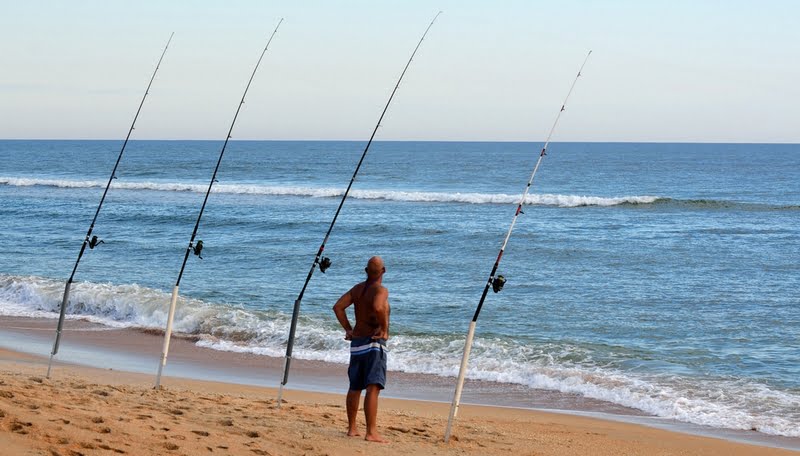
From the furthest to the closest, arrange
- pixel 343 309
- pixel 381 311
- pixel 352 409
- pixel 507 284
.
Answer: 1. pixel 507 284
2. pixel 352 409
3. pixel 343 309
4. pixel 381 311

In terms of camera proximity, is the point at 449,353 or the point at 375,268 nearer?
the point at 375,268

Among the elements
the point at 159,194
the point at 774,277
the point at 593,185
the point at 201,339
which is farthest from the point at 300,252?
the point at 593,185

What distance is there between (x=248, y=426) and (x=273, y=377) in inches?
174

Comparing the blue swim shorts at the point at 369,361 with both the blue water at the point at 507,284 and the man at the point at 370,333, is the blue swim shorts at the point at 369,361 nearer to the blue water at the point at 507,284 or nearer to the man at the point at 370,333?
the man at the point at 370,333

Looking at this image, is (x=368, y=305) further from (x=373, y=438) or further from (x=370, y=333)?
(x=373, y=438)

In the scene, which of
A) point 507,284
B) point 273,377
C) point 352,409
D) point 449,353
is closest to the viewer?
point 352,409

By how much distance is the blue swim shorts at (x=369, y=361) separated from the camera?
243 inches

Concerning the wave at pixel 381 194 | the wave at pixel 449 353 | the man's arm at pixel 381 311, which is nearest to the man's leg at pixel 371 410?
the man's arm at pixel 381 311

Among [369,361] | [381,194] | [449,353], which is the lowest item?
[369,361]

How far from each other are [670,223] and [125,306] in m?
18.3

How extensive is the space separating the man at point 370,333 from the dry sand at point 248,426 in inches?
15.7

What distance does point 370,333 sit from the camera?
20.2 ft

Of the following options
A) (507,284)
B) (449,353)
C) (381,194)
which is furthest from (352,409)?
(381,194)

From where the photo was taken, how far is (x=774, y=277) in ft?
57.7
